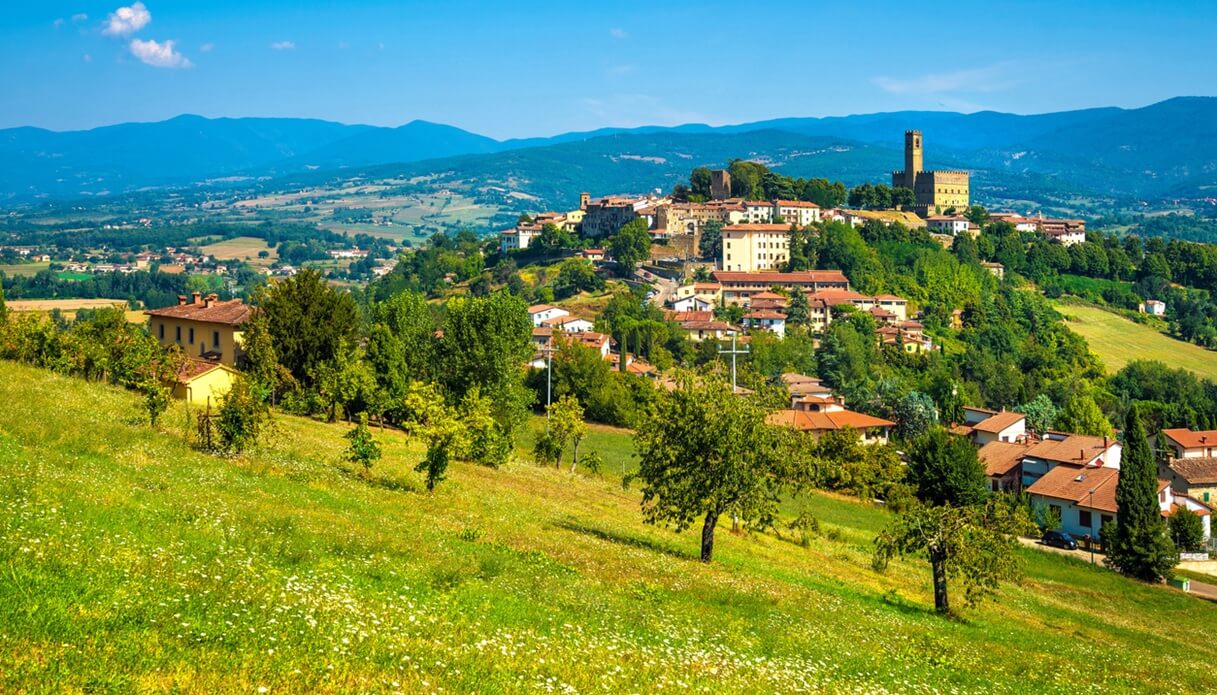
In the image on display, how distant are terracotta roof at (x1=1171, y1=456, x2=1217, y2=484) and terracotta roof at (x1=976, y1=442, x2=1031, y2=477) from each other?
10902mm

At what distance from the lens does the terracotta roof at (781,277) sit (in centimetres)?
13375

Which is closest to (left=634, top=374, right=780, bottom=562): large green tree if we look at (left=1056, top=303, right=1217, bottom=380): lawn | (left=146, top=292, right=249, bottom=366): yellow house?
(left=146, top=292, right=249, bottom=366): yellow house

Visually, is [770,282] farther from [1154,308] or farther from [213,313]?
[213,313]

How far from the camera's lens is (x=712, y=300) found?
12731cm

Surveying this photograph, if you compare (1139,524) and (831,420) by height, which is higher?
(1139,524)

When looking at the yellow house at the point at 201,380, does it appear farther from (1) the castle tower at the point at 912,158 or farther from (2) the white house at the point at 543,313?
(1) the castle tower at the point at 912,158

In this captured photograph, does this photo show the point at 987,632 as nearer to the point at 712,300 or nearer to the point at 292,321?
the point at 292,321

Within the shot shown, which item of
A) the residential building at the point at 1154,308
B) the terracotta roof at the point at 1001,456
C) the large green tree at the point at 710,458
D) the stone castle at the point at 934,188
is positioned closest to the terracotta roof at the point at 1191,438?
the terracotta roof at the point at 1001,456

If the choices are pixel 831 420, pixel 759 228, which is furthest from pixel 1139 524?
pixel 759 228

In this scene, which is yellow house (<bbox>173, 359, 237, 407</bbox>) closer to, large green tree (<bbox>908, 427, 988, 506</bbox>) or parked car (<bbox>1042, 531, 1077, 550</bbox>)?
large green tree (<bbox>908, 427, 988, 506</bbox>)

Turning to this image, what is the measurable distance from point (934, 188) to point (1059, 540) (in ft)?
433

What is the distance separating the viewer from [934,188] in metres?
182

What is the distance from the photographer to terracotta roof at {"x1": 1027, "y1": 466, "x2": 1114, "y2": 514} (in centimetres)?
6147

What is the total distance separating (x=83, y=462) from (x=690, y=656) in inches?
506
